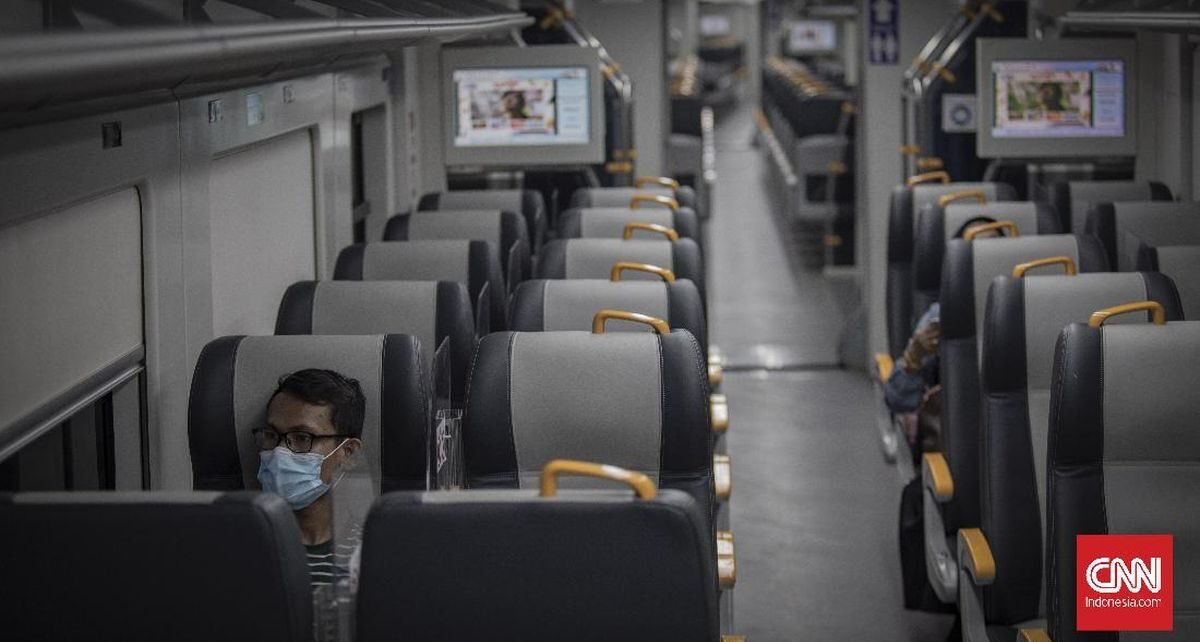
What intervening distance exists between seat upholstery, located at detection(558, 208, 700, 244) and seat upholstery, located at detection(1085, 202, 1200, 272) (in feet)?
5.58

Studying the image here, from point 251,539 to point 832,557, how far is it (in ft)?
14.6

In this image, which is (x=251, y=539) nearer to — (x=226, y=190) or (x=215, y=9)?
(x=215, y=9)

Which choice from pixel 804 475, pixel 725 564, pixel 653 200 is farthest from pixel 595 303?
pixel 804 475

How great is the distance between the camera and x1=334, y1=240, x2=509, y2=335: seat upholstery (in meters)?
5.82

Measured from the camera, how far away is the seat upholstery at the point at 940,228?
6.57 meters

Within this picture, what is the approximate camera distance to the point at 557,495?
2.54m

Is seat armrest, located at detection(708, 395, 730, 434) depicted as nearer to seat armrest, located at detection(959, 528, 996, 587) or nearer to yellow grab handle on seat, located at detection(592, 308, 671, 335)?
seat armrest, located at detection(959, 528, 996, 587)

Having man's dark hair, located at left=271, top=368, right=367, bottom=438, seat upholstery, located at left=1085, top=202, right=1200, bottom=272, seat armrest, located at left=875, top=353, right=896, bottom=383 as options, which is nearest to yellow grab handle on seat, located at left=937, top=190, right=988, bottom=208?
seat upholstery, located at left=1085, top=202, right=1200, bottom=272

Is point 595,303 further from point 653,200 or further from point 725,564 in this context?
point 653,200

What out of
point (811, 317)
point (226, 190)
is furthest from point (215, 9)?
point (811, 317)

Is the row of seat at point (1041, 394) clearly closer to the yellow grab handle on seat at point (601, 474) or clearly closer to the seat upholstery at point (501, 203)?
the yellow grab handle on seat at point (601, 474)

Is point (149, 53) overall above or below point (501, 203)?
above

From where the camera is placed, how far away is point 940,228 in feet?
21.6
